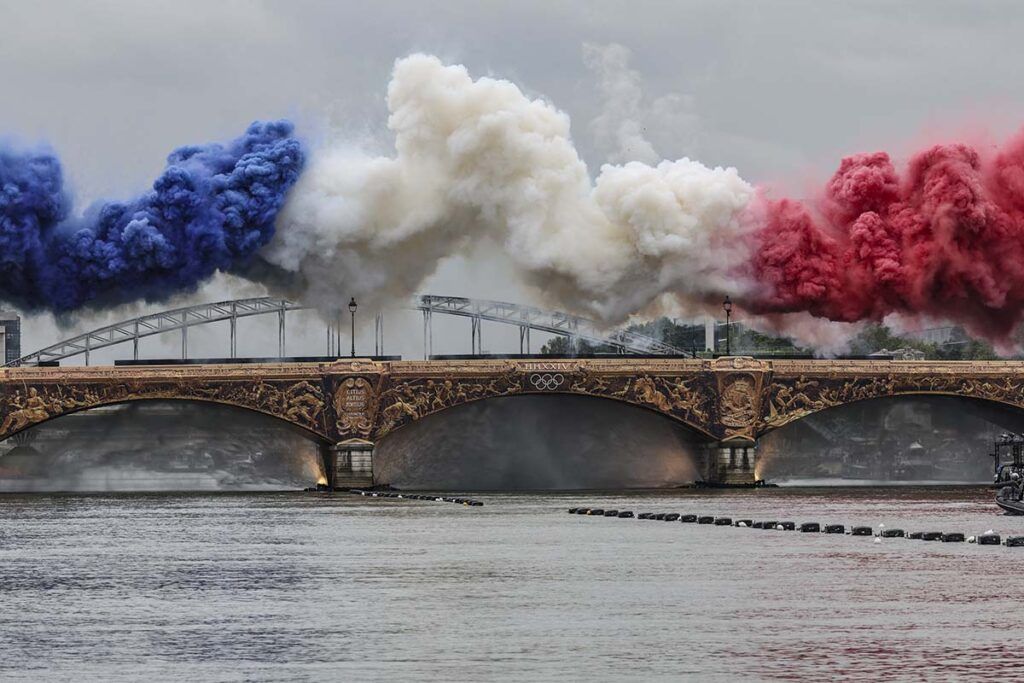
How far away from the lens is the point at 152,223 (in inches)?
5300

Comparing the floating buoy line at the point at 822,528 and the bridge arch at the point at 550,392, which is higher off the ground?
the bridge arch at the point at 550,392

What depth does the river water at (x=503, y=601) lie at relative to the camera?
46781 mm

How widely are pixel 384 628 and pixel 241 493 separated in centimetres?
9354

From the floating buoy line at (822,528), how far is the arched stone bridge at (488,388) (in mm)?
28720

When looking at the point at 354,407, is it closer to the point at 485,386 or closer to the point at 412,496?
the point at 485,386

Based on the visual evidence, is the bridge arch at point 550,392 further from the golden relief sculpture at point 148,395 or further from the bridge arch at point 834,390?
the golden relief sculpture at point 148,395

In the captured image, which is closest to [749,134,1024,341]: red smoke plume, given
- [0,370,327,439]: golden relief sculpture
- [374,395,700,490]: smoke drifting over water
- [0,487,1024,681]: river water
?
[374,395,700,490]: smoke drifting over water

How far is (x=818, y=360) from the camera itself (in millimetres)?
138875

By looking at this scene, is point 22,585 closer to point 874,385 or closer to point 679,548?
point 679,548

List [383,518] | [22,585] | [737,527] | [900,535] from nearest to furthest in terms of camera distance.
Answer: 1. [22,585]
2. [900,535]
3. [737,527]
4. [383,518]

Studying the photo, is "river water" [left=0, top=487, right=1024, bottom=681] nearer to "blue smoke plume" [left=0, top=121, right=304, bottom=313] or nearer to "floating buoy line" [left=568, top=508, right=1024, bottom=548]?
"floating buoy line" [left=568, top=508, right=1024, bottom=548]

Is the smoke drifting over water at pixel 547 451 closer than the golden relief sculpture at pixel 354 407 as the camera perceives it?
No

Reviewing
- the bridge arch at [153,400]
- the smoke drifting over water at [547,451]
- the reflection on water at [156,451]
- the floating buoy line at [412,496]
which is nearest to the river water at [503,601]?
the floating buoy line at [412,496]

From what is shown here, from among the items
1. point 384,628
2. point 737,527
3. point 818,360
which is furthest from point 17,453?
point 384,628
